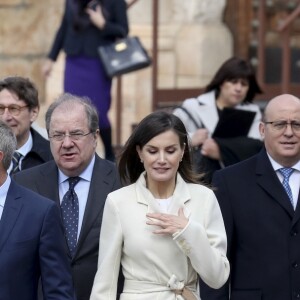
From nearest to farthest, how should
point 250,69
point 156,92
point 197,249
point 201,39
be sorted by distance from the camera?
point 197,249 → point 250,69 → point 156,92 → point 201,39

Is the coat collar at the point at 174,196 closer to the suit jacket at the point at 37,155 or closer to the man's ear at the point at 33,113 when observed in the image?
the suit jacket at the point at 37,155

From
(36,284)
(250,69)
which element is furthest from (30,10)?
(36,284)

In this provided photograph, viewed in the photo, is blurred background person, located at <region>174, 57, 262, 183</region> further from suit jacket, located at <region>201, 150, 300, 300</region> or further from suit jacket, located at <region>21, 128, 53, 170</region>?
suit jacket, located at <region>201, 150, 300, 300</region>

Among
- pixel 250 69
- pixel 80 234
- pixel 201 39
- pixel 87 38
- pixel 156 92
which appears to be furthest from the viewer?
pixel 201 39

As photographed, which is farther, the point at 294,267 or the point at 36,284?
the point at 294,267

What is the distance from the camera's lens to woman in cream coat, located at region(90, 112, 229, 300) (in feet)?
23.8

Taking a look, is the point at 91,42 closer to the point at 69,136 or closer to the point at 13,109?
the point at 13,109

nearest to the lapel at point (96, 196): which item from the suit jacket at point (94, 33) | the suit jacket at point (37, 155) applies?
the suit jacket at point (37, 155)

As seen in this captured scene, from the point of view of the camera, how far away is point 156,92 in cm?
1344

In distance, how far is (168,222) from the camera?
725 centimetres

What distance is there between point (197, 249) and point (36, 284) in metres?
0.75

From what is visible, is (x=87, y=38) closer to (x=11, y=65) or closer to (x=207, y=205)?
(x=11, y=65)

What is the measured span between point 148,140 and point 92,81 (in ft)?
16.7

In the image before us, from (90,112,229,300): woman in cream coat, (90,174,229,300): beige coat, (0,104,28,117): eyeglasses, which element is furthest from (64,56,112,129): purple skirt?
(90,174,229,300): beige coat
